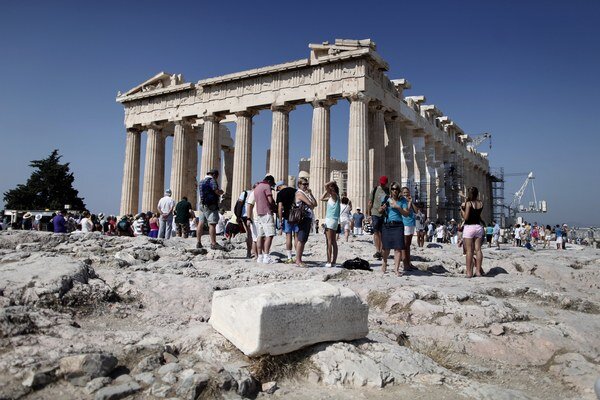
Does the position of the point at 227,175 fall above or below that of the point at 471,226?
above

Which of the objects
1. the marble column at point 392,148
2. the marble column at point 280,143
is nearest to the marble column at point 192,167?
the marble column at point 280,143

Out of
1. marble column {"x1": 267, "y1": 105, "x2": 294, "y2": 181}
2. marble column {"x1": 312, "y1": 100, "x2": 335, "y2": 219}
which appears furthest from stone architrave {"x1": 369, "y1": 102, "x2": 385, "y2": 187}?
marble column {"x1": 267, "y1": 105, "x2": 294, "y2": 181}

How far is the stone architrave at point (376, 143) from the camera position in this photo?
2580 centimetres

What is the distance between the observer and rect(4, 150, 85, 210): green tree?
4834cm

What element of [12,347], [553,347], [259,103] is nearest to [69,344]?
[12,347]

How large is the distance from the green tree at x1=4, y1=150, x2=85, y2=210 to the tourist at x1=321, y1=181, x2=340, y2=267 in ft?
150

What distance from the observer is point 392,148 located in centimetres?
2753

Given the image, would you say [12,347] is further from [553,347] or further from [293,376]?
[553,347]

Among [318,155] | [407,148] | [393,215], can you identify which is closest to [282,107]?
[318,155]

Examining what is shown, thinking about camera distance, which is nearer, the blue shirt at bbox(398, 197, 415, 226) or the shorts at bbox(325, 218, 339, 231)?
the blue shirt at bbox(398, 197, 415, 226)

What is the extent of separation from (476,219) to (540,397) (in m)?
5.16

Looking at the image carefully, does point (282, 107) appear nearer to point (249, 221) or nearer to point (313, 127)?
point (313, 127)

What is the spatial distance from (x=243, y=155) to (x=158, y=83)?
10.3 meters

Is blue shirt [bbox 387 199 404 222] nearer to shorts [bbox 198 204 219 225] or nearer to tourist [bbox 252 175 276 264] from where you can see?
tourist [bbox 252 175 276 264]
